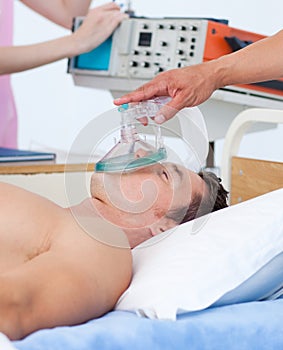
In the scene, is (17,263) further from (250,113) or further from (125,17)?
(125,17)

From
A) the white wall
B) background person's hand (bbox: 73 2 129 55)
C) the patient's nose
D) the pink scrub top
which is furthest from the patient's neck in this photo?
the white wall

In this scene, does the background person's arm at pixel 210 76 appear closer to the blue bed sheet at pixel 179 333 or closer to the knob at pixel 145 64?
the blue bed sheet at pixel 179 333

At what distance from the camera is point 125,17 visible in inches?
108

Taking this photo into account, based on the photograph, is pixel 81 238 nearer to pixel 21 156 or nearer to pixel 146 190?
pixel 146 190

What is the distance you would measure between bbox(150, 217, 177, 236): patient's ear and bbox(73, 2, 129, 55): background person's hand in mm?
1240

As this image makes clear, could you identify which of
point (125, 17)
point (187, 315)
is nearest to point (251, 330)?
Answer: point (187, 315)

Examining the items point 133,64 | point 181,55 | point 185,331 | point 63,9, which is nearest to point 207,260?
point 185,331

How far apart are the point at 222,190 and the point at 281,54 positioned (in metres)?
0.35

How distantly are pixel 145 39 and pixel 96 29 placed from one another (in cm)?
21

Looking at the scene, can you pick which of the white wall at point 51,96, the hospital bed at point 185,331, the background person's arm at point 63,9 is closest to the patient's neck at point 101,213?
the hospital bed at point 185,331

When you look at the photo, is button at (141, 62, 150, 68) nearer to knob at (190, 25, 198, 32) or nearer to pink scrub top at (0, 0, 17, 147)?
knob at (190, 25, 198, 32)

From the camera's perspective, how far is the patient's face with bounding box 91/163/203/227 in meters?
1.58

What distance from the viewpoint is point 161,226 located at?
1.67m

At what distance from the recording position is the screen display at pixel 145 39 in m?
2.63
